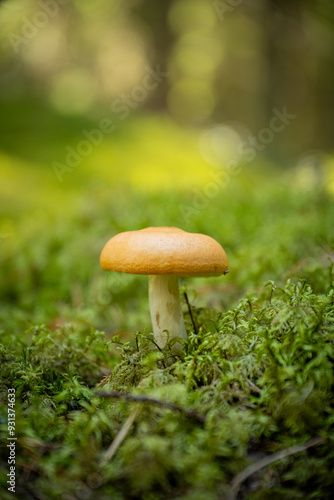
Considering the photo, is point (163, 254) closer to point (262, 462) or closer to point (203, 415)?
point (203, 415)

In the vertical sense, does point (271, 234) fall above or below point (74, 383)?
above

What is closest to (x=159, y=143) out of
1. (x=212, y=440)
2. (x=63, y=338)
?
(x=63, y=338)

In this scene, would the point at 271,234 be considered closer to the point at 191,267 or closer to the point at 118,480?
the point at 191,267

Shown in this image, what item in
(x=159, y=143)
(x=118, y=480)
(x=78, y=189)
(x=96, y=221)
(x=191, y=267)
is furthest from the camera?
(x=159, y=143)

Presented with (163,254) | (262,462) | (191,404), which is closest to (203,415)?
(191,404)

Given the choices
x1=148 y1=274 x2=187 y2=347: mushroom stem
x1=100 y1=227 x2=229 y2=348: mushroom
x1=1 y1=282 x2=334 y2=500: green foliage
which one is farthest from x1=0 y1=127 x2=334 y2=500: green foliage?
x1=100 y1=227 x2=229 y2=348: mushroom

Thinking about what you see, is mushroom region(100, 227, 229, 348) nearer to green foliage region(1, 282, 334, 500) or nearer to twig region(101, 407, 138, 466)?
green foliage region(1, 282, 334, 500)
